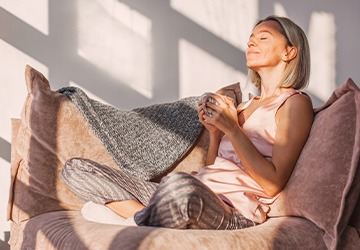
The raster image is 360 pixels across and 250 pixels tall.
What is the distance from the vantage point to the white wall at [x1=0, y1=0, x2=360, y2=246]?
2.92 meters

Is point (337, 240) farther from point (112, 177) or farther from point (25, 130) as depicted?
point (25, 130)

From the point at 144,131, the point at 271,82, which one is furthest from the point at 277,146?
the point at 144,131

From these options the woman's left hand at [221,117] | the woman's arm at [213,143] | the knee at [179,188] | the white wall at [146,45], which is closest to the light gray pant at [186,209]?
the knee at [179,188]

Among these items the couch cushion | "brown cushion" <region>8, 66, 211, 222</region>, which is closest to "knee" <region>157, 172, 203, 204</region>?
the couch cushion

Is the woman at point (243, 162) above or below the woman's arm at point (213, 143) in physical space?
above

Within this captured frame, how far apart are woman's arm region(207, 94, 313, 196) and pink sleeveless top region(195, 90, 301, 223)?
0.17ft

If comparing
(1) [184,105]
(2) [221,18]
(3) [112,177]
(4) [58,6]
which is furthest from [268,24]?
(4) [58,6]

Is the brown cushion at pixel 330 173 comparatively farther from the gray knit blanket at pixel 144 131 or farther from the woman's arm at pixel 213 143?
the gray knit blanket at pixel 144 131

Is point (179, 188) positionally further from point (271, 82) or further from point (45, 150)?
point (45, 150)

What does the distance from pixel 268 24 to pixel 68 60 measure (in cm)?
124

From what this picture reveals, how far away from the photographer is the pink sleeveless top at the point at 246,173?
1.75 m

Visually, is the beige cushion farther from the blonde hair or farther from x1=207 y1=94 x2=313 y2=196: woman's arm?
the blonde hair

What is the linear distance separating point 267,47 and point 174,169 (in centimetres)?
59

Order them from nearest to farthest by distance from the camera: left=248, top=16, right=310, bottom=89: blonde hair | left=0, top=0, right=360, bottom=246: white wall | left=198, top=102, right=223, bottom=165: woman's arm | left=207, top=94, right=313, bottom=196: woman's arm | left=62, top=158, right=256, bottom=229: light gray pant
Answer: left=62, top=158, right=256, bottom=229: light gray pant, left=207, top=94, right=313, bottom=196: woman's arm, left=248, top=16, right=310, bottom=89: blonde hair, left=198, top=102, right=223, bottom=165: woman's arm, left=0, top=0, right=360, bottom=246: white wall
